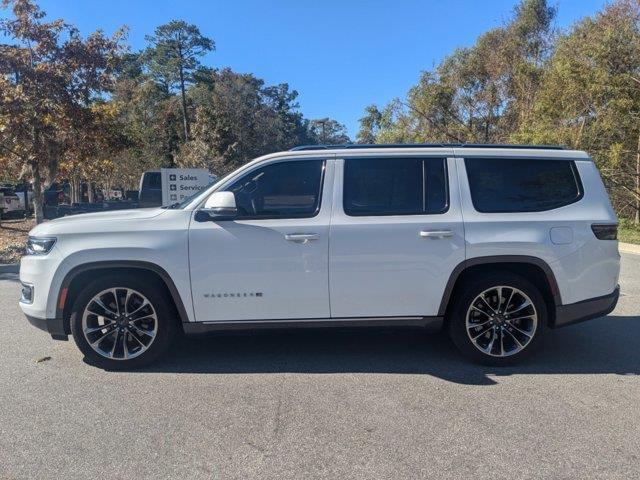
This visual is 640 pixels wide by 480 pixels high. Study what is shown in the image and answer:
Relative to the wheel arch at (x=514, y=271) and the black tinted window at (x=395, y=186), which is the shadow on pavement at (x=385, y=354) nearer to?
the wheel arch at (x=514, y=271)

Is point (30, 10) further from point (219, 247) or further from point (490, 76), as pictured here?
point (490, 76)

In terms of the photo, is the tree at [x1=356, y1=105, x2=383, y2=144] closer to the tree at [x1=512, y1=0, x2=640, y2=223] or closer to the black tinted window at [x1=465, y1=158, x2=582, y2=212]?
the tree at [x1=512, y1=0, x2=640, y2=223]

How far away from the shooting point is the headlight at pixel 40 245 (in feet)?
15.4

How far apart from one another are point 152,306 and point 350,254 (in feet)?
5.79

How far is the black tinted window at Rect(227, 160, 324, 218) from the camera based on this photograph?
188 inches

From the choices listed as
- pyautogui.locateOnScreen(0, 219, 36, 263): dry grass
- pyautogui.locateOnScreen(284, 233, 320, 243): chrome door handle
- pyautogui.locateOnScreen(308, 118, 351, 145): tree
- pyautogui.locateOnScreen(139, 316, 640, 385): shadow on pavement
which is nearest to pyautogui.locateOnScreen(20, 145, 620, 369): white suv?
pyautogui.locateOnScreen(284, 233, 320, 243): chrome door handle

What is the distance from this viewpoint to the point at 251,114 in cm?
5275

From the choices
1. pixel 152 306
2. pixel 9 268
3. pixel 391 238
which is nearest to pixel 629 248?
pixel 391 238

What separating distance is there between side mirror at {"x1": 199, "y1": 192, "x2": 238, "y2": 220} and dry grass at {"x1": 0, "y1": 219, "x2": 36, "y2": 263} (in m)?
9.20

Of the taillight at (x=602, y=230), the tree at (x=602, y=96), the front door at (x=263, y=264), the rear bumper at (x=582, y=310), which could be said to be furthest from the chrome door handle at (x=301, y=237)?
the tree at (x=602, y=96)

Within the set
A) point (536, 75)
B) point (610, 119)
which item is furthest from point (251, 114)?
point (610, 119)

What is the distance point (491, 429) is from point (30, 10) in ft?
45.1

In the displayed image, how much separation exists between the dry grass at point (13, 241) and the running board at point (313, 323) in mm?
9050

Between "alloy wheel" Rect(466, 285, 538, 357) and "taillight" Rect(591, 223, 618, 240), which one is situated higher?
"taillight" Rect(591, 223, 618, 240)
